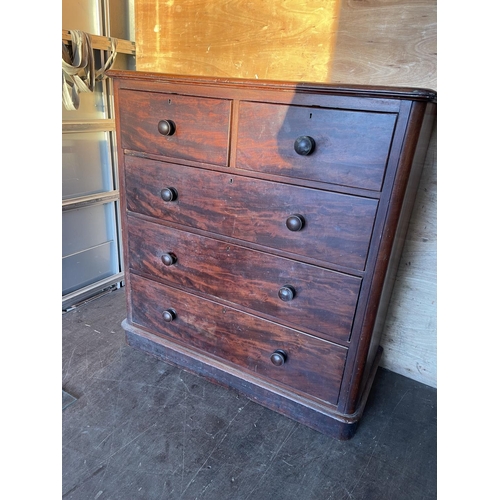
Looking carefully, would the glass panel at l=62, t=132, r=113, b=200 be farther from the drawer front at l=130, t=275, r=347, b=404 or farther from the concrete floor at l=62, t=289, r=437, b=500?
the concrete floor at l=62, t=289, r=437, b=500

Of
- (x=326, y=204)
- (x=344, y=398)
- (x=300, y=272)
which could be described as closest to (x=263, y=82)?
(x=326, y=204)

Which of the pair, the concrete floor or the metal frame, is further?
the metal frame

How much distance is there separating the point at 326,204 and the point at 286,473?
87 cm

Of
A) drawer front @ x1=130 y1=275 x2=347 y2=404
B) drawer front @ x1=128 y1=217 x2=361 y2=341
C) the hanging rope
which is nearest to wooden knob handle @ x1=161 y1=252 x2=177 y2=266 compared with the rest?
drawer front @ x1=128 y1=217 x2=361 y2=341

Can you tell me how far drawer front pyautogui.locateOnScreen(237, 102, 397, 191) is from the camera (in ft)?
3.29

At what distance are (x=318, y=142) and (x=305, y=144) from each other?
0.13ft

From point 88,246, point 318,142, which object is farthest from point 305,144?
point 88,246

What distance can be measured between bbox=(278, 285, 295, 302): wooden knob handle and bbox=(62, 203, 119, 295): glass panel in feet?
4.35

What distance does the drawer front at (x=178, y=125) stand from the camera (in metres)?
1.20

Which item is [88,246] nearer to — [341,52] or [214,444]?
[214,444]

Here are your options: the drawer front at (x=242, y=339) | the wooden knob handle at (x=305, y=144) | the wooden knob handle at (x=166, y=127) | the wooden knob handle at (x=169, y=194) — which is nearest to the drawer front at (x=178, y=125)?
the wooden knob handle at (x=166, y=127)

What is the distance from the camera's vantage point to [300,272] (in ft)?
3.99

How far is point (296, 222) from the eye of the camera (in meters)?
1.14
